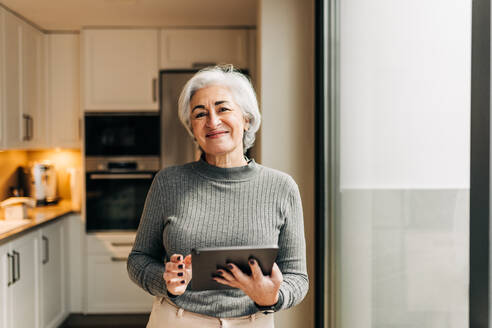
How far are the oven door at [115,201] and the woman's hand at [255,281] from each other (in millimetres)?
2567

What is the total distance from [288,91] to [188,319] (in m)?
1.38

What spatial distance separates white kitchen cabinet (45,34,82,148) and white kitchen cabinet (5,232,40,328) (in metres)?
1.03

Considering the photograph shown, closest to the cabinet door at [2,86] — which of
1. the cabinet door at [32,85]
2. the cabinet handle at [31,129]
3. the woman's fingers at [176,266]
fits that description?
the cabinet door at [32,85]

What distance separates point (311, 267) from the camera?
2.32m

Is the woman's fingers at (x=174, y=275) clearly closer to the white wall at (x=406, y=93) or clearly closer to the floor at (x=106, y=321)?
the white wall at (x=406, y=93)

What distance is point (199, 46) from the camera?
354 cm

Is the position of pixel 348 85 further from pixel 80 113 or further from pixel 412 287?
pixel 80 113

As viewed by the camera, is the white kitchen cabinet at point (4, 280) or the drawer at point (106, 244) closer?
the white kitchen cabinet at point (4, 280)

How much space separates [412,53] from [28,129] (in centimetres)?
305

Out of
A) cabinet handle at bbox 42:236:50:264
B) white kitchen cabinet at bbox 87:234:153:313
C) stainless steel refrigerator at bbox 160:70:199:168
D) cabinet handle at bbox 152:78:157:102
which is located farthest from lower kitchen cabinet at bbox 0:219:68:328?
cabinet handle at bbox 152:78:157:102

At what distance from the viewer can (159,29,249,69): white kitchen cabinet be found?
3529 millimetres

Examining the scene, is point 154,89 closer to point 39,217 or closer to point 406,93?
point 39,217

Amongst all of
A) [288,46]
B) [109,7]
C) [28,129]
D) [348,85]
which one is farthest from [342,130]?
[28,129]

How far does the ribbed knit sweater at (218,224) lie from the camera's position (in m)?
1.24
